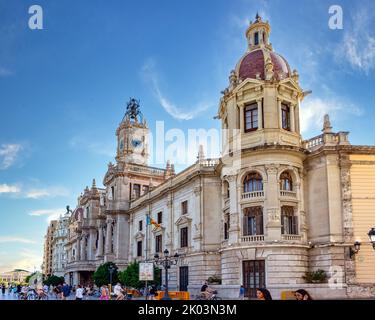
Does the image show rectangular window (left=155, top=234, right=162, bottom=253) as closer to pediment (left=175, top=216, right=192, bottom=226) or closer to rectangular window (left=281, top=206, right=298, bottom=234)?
pediment (left=175, top=216, right=192, bottom=226)

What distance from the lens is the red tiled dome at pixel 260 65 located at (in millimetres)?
Result: 35000

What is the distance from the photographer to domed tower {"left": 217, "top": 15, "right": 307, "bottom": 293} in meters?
31.2

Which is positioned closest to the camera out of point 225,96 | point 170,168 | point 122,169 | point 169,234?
point 225,96

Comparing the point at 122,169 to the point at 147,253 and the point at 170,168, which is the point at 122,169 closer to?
the point at 170,168

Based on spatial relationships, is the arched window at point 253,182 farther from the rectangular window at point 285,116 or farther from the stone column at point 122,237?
the stone column at point 122,237

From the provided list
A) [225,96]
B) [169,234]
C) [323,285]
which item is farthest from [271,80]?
[169,234]

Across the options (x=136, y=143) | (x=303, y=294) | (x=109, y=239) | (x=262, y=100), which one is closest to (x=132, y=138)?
(x=136, y=143)

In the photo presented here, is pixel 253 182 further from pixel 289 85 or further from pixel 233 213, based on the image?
pixel 289 85

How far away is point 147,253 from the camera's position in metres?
50.1

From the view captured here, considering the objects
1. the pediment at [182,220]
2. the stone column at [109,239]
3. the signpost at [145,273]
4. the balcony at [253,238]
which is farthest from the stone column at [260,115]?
the stone column at [109,239]

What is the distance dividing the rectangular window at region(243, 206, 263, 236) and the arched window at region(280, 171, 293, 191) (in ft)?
7.51

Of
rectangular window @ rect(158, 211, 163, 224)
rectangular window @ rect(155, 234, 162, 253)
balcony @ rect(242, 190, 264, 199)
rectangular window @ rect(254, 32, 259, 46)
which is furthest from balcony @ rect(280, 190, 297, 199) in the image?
rectangular window @ rect(155, 234, 162, 253)

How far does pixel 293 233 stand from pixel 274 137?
6.86 m

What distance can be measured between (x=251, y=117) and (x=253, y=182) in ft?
16.6
